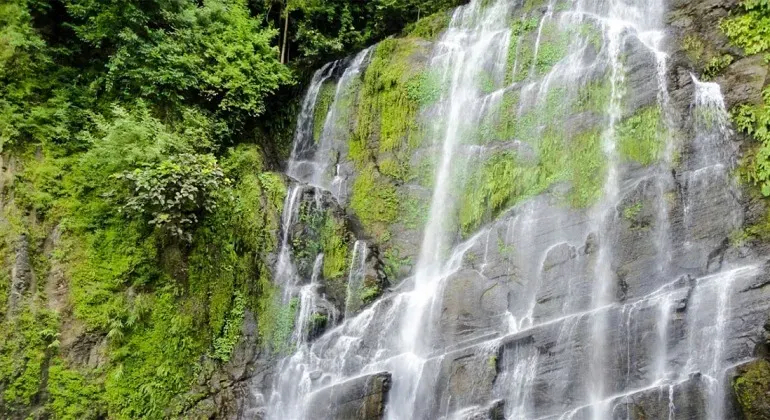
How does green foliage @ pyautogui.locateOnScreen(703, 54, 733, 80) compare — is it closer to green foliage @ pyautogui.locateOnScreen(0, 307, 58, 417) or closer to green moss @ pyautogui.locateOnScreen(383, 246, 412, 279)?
green moss @ pyautogui.locateOnScreen(383, 246, 412, 279)

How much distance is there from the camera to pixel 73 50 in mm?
12547

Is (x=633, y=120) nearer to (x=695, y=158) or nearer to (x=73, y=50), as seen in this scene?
(x=695, y=158)

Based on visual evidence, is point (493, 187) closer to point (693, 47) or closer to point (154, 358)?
point (693, 47)

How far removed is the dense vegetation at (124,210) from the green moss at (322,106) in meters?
1.79

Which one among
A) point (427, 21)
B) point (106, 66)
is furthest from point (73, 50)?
point (427, 21)

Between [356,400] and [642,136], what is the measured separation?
270 inches

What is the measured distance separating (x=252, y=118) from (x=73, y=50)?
14.0 feet

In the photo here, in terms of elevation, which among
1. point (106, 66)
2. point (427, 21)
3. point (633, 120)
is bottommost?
point (633, 120)

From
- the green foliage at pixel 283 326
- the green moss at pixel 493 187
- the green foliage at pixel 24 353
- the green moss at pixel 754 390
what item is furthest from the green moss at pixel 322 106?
the green moss at pixel 754 390

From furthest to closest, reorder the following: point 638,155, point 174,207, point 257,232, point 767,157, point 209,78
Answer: point 209,78, point 257,232, point 174,207, point 638,155, point 767,157

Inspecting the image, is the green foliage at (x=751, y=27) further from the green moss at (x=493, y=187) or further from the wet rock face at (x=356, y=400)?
the wet rock face at (x=356, y=400)

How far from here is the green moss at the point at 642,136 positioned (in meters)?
9.89

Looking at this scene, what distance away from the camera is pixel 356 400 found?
962 cm

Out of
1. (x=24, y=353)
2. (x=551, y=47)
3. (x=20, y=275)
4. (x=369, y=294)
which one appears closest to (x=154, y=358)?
(x=24, y=353)
